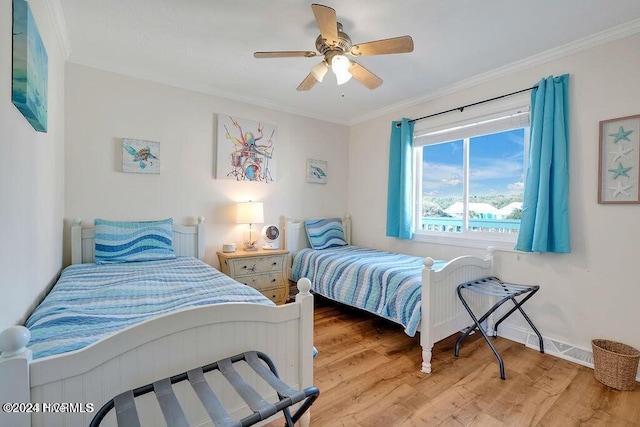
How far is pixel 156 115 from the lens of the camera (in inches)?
111

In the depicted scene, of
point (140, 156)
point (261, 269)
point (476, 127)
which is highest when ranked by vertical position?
point (476, 127)

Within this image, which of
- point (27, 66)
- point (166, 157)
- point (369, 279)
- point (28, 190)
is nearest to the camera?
point (27, 66)

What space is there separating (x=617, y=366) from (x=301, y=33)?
303 centimetres

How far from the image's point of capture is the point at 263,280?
303 centimetres

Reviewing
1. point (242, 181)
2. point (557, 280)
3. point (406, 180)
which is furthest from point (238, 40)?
point (557, 280)

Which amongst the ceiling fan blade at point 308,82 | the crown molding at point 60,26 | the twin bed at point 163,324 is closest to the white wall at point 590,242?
the twin bed at point 163,324

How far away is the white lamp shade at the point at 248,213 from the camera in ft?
10.1

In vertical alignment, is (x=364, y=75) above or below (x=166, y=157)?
above

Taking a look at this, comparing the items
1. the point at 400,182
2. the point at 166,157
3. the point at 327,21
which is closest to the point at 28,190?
the point at 166,157

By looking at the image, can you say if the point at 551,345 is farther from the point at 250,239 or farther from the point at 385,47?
the point at 250,239

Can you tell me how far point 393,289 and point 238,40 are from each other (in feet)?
7.44

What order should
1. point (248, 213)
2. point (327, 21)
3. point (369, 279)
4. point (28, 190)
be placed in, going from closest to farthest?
point (28, 190) → point (327, 21) → point (369, 279) → point (248, 213)

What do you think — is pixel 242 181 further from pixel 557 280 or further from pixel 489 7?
pixel 557 280

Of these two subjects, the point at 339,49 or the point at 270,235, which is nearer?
the point at 339,49
